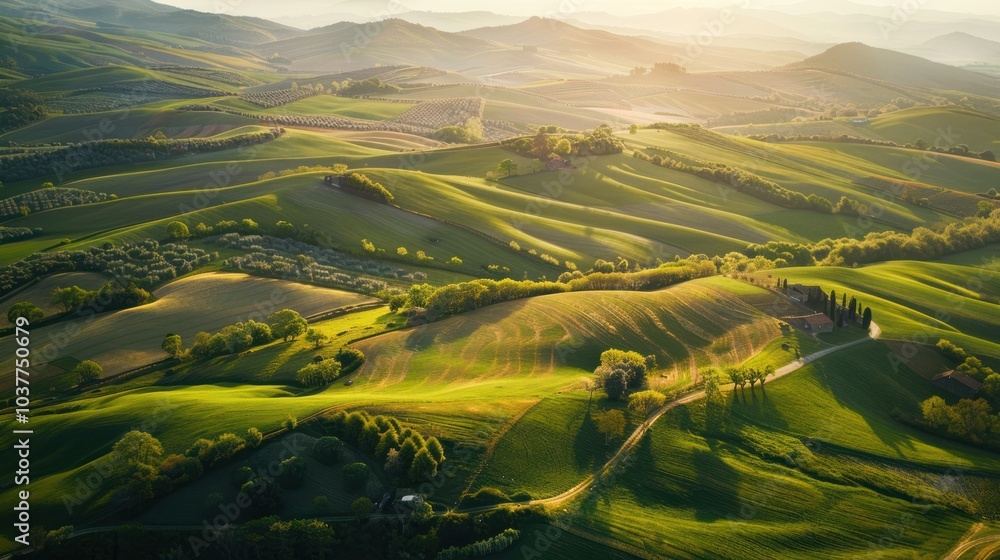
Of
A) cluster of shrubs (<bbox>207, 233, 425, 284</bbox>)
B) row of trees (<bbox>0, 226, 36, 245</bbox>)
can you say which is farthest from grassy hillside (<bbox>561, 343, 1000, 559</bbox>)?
row of trees (<bbox>0, 226, 36, 245</bbox>)

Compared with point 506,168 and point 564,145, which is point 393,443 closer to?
point 506,168

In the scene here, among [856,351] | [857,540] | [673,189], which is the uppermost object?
[673,189]

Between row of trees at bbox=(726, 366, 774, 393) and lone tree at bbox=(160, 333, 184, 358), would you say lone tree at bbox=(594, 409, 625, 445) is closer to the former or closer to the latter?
row of trees at bbox=(726, 366, 774, 393)

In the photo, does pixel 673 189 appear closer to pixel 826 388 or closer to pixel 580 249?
pixel 580 249

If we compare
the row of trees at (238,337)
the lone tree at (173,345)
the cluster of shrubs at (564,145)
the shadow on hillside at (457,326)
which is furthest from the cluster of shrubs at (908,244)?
the lone tree at (173,345)

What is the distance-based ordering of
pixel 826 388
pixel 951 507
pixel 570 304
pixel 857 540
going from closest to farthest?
pixel 857 540 < pixel 951 507 < pixel 826 388 < pixel 570 304

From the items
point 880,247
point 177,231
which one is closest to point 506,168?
point 177,231

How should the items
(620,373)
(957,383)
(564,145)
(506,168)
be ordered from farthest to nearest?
1. (564,145)
2. (506,168)
3. (957,383)
4. (620,373)

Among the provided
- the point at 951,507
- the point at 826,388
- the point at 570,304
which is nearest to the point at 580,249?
the point at 570,304
